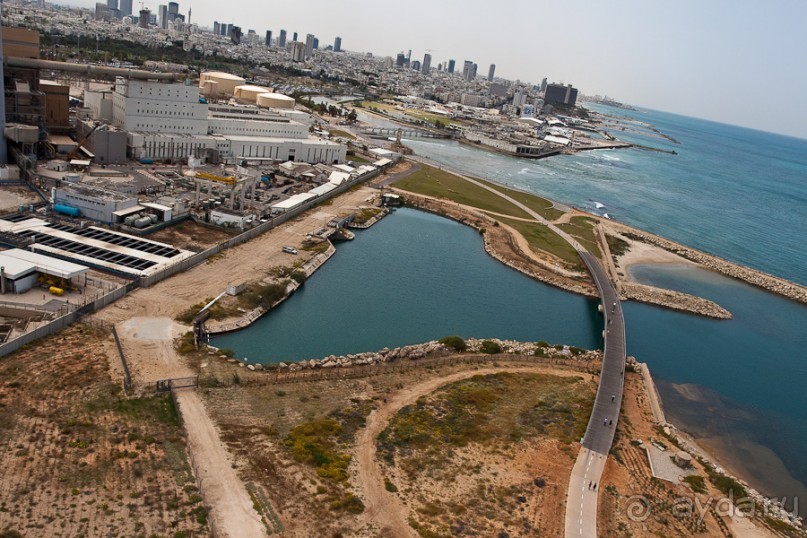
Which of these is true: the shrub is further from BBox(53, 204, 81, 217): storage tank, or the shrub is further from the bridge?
the bridge

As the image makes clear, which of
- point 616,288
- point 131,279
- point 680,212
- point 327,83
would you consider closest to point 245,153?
point 131,279

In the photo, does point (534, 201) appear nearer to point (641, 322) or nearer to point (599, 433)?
point (641, 322)

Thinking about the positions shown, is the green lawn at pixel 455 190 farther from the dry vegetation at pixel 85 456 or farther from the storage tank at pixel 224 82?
the dry vegetation at pixel 85 456

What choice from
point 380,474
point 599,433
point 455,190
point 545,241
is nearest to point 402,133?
point 455,190

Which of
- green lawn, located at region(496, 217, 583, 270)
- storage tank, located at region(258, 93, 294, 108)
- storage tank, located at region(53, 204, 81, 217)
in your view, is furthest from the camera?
storage tank, located at region(258, 93, 294, 108)

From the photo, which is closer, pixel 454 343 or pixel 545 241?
pixel 454 343

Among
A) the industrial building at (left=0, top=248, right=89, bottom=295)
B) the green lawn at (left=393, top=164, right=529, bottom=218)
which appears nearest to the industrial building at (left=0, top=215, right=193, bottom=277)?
the industrial building at (left=0, top=248, right=89, bottom=295)

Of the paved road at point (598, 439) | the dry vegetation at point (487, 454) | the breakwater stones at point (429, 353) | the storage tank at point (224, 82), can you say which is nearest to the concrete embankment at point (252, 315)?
the breakwater stones at point (429, 353)
